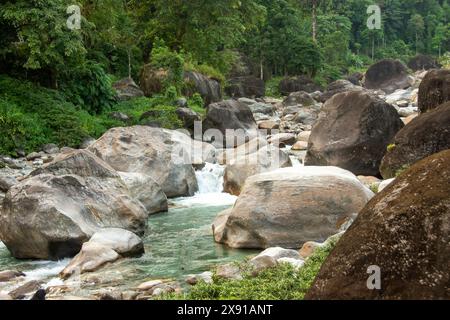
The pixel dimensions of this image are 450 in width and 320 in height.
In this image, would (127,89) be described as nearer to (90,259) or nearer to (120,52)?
(120,52)

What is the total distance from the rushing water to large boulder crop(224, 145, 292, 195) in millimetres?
1273

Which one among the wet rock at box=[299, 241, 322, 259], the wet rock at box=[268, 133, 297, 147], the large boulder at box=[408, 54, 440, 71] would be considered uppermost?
the large boulder at box=[408, 54, 440, 71]

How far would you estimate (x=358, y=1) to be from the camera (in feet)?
270

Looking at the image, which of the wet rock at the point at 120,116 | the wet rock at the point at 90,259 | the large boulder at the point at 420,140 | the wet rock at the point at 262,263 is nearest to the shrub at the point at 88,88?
the wet rock at the point at 120,116

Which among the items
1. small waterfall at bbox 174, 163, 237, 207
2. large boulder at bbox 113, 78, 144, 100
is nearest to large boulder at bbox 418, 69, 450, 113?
small waterfall at bbox 174, 163, 237, 207

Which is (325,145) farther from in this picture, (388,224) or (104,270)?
(388,224)

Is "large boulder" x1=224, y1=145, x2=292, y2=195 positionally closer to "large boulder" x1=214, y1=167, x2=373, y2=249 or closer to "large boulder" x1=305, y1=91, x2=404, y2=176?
"large boulder" x1=305, y1=91, x2=404, y2=176

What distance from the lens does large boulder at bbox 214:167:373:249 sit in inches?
396

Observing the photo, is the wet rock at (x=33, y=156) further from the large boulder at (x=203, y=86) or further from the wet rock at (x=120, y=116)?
the large boulder at (x=203, y=86)

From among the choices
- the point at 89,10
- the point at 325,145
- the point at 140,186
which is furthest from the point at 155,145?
the point at 89,10

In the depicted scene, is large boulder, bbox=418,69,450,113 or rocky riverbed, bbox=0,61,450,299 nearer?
rocky riverbed, bbox=0,61,450,299

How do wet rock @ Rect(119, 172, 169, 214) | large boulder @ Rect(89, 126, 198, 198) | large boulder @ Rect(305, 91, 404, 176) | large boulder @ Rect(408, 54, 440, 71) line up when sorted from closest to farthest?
wet rock @ Rect(119, 172, 169, 214), large boulder @ Rect(89, 126, 198, 198), large boulder @ Rect(305, 91, 404, 176), large boulder @ Rect(408, 54, 440, 71)

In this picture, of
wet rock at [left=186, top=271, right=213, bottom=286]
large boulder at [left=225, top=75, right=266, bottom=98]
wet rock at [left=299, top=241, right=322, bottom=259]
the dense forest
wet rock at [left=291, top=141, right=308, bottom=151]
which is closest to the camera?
wet rock at [left=186, top=271, right=213, bottom=286]

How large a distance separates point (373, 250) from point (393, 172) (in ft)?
32.9
